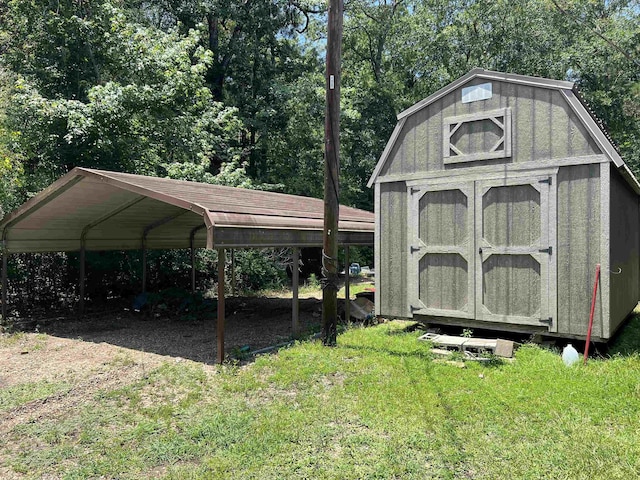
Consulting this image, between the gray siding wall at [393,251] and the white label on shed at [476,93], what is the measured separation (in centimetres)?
154

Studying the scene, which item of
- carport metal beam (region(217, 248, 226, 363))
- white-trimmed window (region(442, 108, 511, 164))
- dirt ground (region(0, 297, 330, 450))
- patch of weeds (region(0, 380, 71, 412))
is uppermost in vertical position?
white-trimmed window (region(442, 108, 511, 164))

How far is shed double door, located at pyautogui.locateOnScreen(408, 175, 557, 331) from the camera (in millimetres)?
6164

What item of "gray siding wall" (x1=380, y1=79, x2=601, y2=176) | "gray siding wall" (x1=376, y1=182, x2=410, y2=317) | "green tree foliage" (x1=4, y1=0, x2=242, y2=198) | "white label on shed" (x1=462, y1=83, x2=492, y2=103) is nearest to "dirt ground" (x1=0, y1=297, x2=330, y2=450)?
"gray siding wall" (x1=376, y1=182, x2=410, y2=317)

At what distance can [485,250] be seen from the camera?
21.6 ft

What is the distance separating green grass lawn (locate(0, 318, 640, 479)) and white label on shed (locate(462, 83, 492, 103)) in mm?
3530

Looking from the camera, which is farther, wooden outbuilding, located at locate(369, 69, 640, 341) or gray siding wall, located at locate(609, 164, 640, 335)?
gray siding wall, located at locate(609, 164, 640, 335)

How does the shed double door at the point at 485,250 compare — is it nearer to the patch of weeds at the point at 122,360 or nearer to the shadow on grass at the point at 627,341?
the shadow on grass at the point at 627,341

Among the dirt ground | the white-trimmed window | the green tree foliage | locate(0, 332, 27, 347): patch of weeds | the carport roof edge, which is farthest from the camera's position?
the green tree foliage

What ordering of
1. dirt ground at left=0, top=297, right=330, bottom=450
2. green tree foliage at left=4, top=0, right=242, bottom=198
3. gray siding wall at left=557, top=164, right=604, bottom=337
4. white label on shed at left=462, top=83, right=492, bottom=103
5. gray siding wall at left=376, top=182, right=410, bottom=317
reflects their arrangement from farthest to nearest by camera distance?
green tree foliage at left=4, top=0, right=242, bottom=198 → gray siding wall at left=376, top=182, right=410, bottom=317 → white label on shed at left=462, top=83, right=492, bottom=103 → gray siding wall at left=557, top=164, right=604, bottom=337 → dirt ground at left=0, top=297, right=330, bottom=450

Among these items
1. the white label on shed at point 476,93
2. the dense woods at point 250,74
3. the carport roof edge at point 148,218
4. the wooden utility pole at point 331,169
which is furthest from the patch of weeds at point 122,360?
the white label on shed at point 476,93

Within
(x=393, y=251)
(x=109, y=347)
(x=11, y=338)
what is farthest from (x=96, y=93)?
(x=393, y=251)

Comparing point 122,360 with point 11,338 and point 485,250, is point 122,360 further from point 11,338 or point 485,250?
point 485,250

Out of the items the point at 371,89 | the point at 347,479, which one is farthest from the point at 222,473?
the point at 371,89

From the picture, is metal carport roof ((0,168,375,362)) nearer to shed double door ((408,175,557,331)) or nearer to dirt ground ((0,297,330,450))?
dirt ground ((0,297,330,450))
